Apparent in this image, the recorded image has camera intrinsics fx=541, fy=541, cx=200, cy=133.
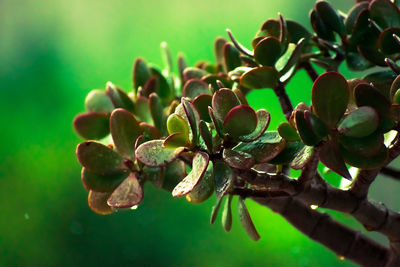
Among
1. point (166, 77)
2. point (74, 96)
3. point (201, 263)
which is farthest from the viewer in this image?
point (74, 96)

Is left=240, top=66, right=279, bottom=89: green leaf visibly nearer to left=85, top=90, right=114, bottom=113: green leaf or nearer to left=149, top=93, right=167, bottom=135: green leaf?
left=149, top=93, right=167, bottom=135: green leaf

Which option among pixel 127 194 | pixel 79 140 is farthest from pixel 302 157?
pixel 79 140

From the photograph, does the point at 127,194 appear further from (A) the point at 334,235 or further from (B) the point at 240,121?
(A) the point at 334,235

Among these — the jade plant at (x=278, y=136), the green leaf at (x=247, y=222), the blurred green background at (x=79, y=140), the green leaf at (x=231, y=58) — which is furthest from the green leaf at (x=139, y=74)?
the blurred green background at (x=79, y=140)

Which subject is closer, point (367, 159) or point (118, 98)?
point (367, 159)

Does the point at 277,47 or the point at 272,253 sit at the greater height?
the point at 277,47

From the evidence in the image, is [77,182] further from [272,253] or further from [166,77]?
[166,77]

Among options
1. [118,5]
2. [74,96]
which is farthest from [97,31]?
[74,96]
